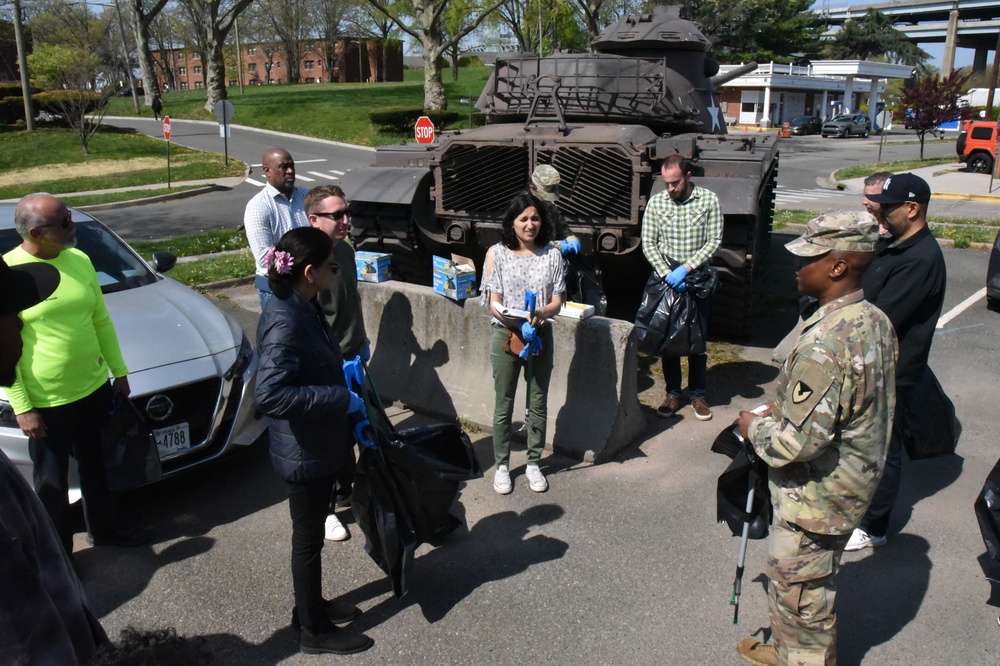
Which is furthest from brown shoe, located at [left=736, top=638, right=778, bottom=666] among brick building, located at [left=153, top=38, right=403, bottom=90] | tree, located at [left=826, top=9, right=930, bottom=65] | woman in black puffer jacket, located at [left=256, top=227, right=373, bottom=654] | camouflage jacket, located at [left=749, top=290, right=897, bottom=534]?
tree, located at [left=826, top=9, right=930, bottom=65]

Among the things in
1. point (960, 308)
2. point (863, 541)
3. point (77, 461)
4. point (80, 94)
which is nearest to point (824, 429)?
point (863, 541)

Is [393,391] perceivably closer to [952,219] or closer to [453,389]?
[453,389]

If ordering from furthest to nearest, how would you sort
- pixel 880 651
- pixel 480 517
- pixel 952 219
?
pixel 952 219
pixel 480 517
pixel 880 651

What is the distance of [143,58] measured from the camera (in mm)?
38844

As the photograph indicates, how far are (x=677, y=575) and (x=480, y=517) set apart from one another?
1.15m

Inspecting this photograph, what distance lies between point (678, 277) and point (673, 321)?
0.31 metres

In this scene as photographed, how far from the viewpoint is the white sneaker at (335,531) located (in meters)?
4.54

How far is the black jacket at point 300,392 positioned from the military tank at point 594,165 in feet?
13.2

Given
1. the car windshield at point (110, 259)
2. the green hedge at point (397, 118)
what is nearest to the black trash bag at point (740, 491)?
the car windshield at point (110, 259)

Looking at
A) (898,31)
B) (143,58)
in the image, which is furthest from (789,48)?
(143,58)

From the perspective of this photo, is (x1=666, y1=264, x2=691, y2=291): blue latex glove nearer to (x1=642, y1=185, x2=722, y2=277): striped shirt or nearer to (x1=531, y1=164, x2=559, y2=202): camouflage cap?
(x1=642, y1=185, x2=722, y2=277): striped shirt

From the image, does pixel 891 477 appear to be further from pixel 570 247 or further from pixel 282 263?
pixel 282 263

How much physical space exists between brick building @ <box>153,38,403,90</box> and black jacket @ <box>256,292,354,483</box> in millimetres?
55966

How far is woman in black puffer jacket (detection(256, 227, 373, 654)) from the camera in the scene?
10.5 feet
